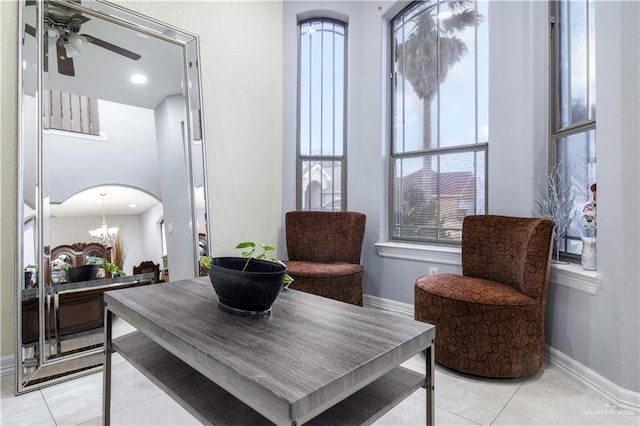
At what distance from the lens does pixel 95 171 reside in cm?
235

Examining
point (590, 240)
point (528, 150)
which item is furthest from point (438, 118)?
point (590, 240)

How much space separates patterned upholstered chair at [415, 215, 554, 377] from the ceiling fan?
280cm

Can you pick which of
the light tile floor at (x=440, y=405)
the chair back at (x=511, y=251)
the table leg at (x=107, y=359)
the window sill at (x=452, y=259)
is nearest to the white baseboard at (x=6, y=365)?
the light tile floor at (x=440, y=405)

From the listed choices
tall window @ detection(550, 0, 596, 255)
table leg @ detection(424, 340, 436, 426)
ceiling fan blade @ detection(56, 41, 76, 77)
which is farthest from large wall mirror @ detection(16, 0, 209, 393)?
tall window @ detection(550, 0, 596, 255)

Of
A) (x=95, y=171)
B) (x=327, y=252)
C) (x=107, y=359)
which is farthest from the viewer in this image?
(x=327, y=252)

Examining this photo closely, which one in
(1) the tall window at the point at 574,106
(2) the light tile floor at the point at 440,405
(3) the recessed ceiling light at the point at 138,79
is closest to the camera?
(2) the light tile floor at the point at 440,405

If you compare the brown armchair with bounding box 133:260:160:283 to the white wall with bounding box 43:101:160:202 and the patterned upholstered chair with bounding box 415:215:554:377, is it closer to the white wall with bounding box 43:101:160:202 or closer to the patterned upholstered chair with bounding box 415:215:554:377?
the white wall with bounding box 43:101:160:202

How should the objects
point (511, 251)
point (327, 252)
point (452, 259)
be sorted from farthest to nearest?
point (327, 252) → point (452, 259) → point (511, 251)

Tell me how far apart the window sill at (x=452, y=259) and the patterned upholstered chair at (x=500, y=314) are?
0.63 ft

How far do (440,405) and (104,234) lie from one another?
7.92 ft

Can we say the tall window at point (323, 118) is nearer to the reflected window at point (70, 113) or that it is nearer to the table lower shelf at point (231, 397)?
the reflected window at point (70, 113)

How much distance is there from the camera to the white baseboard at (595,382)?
65.7 inches

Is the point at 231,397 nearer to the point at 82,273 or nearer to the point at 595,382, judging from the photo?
the point at 82,273

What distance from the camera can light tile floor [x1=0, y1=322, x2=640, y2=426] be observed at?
162cm
